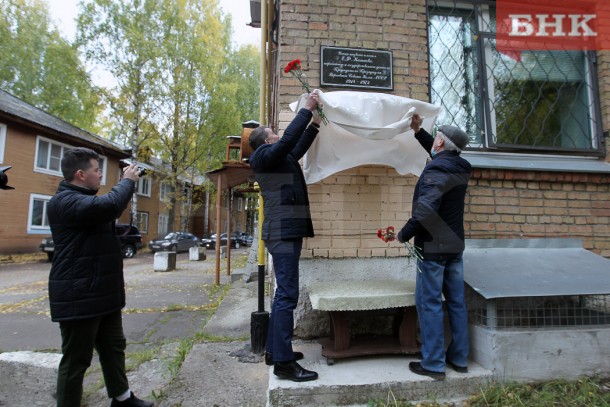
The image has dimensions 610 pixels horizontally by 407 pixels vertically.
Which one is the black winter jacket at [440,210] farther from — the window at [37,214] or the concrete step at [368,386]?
the window at [37,214]

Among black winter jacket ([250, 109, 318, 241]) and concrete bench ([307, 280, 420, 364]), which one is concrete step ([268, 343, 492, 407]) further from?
black winter jacket ([250, 109, 318, 241])

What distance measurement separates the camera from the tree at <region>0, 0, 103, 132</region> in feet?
69.1

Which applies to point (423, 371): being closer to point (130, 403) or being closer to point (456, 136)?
point (456, 136)

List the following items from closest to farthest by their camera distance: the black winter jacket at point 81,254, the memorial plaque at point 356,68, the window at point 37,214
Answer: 1. the black winter jacket at point 81,254
2. the memorial plaque at point 356,68
3. the window at point 37,214

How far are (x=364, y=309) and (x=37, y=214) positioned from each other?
63.4 feet

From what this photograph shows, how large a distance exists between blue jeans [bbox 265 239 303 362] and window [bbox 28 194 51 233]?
17758 millimetres

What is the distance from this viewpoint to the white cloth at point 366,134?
2.86m

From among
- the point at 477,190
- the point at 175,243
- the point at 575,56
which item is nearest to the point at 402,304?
the point at 477,190

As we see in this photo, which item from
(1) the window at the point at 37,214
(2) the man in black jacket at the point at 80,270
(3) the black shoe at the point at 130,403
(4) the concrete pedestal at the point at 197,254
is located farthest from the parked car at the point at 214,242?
(2) the man in black jacket at the point at 80,270

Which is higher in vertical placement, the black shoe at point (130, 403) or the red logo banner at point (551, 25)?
the red logo banner at point (551, 25)

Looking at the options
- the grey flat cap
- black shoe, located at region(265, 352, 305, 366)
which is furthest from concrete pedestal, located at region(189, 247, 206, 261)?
the grey flat cap

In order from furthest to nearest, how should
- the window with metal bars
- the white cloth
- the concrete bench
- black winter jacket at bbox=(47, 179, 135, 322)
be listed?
the window with metal bars
the white cloth
the concrete bench
black winter jacket at bbox=(47, 179, 135, 322)

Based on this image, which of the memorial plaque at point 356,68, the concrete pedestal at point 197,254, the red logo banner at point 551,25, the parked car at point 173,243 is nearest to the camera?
the memorial plaque at point 356,68

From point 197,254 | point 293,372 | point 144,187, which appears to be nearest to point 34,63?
point 144,187
